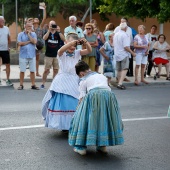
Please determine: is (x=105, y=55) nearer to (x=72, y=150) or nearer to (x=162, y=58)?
(x=162, y=58)

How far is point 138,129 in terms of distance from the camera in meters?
8.34

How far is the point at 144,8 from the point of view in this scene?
1628 cm

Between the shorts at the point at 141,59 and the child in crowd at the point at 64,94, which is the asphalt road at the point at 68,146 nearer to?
the child in crowd at the point at 64,94

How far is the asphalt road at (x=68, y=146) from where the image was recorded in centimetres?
621

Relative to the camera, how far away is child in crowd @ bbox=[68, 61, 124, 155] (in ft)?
20.6

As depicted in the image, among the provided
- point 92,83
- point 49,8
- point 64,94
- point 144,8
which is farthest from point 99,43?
point 49,8

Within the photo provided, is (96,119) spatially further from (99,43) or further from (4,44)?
(99,43)

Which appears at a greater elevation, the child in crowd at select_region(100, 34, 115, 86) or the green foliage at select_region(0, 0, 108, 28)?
the green foliage at select_region(0, 0, 108, 28)

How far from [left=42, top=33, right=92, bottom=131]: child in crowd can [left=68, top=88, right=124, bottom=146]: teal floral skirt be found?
113 centimetres

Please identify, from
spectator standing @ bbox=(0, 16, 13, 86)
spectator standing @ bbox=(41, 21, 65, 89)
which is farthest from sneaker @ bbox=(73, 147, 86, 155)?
spectator standing @ bbox=(0, 16, 13, 86)

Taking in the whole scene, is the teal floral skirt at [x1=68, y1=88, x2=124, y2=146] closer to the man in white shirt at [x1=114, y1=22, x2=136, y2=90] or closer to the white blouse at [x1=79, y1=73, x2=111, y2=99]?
the white blouse at [x1=79, y1=73, x2=111, y2=99]

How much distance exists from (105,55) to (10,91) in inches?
117

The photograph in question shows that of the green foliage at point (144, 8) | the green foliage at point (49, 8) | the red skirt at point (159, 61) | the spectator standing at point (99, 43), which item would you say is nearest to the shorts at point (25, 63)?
the spectator standing at point (99, 43)

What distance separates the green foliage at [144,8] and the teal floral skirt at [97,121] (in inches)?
372
